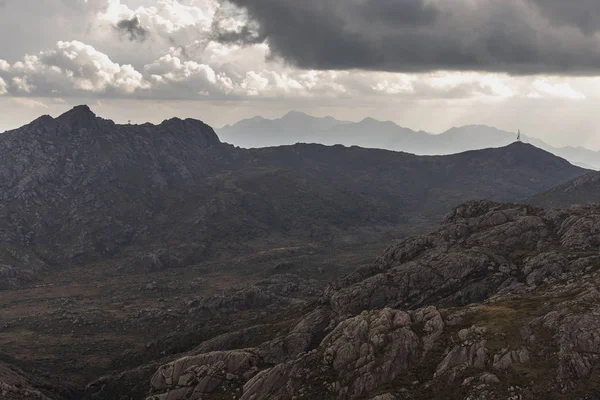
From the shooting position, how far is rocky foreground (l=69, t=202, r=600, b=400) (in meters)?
67.2

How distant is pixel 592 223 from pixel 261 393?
90559 millimetres

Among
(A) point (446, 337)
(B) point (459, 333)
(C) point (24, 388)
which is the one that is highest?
(B) point (459, 333)

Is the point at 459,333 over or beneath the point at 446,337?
over

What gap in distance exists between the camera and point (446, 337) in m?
77.4

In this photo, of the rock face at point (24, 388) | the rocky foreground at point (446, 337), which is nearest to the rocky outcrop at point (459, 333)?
the rocky foreground at point (446, 337)

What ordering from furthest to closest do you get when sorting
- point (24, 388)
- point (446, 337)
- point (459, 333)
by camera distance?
1. point (24, 388)
2. point (446, 337)
3. point (459, 333)

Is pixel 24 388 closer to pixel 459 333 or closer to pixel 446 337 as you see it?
pixel 446 337

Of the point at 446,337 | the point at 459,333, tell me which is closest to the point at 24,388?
the point at 446,337

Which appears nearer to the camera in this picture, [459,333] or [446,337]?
[459,333]

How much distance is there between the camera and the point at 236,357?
302ft

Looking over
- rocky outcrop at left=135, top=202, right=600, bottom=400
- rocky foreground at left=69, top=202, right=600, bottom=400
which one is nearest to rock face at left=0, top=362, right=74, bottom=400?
rocky foreground at left=69, top=202, right=600, bottom=400

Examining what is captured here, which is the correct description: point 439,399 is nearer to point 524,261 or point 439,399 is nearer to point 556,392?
point 556,392

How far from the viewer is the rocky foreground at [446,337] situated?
6725cm

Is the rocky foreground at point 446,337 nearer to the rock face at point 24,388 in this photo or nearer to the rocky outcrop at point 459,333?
the rocky outcrop at point 459,333
